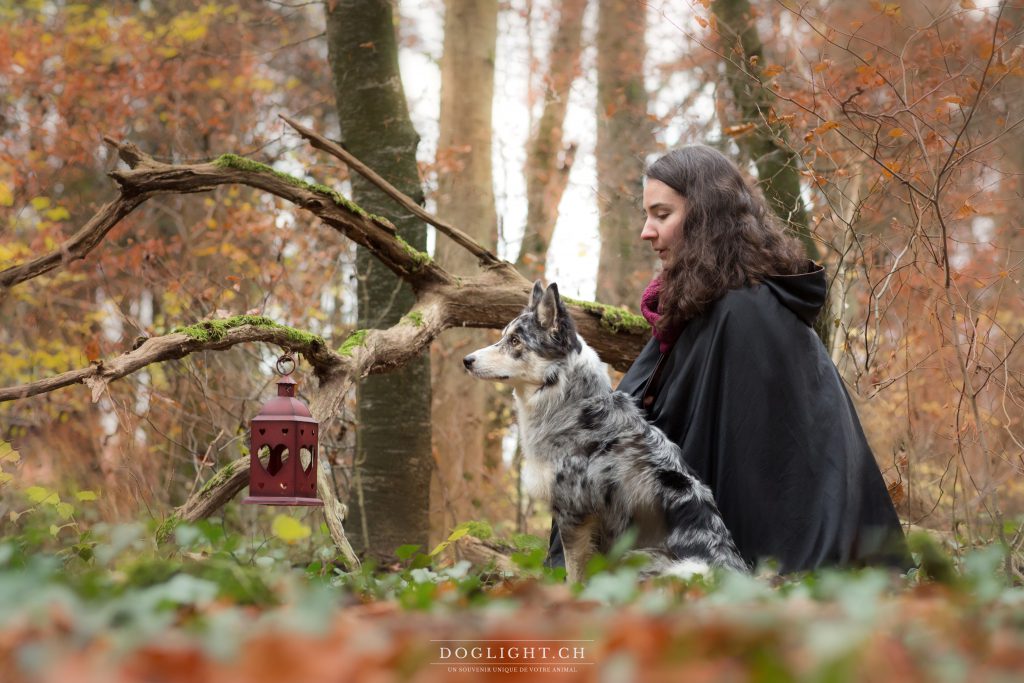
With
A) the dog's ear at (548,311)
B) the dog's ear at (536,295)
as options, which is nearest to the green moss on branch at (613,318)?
the dog's ear at (536,295)

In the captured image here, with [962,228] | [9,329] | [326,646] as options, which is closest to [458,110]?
[962,228]

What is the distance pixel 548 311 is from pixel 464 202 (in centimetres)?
624

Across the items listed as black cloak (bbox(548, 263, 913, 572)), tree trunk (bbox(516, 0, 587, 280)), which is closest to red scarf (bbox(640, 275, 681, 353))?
black cloak (bbox(548, 263, 913, 572))

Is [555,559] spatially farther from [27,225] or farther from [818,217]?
[27,225]

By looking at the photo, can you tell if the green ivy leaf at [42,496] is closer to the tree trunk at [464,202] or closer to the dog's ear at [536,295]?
the dog's ear at [536,295]

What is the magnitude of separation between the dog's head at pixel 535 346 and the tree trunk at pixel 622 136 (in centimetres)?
755

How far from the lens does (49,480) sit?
8539mm

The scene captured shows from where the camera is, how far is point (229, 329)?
5.36m

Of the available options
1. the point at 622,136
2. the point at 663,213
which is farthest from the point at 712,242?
the point at 622,136

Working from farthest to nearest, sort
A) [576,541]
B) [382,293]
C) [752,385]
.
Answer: [382,293]
[752,385]
[576,541]

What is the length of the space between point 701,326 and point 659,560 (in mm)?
1342

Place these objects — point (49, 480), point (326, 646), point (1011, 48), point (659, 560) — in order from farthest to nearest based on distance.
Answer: point (49, 480) < point (1011, 48) < point (659, 560) < point (326, 646)

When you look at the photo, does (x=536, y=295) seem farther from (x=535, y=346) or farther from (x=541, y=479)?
(x=541, y=479)

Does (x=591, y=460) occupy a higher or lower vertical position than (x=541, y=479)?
higher
